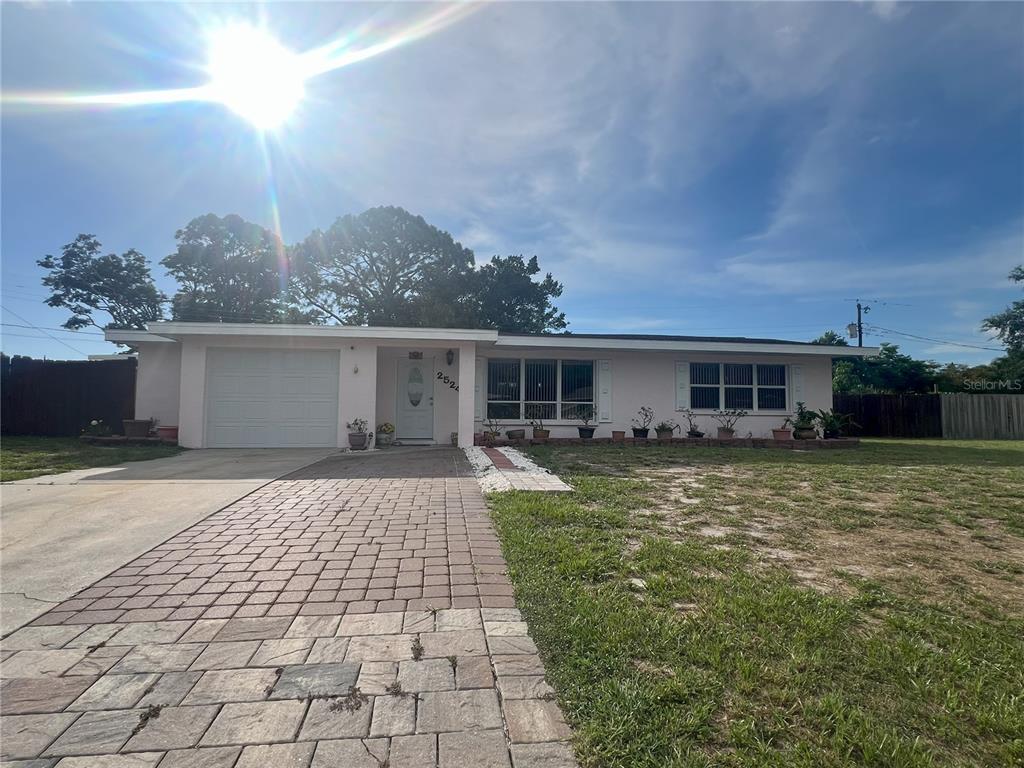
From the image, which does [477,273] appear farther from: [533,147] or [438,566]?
[438,566]

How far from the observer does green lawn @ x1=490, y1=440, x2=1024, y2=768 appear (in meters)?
1.58

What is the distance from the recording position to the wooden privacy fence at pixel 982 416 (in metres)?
17.0

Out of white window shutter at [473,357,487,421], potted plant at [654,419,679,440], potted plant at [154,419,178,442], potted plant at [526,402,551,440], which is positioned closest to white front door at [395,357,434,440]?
white window shutter at [473,357,487,421]

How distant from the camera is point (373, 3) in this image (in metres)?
6.12

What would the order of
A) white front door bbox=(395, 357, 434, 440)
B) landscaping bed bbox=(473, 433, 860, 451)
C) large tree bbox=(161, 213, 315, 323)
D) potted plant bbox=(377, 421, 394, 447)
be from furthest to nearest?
large tree bbox=(161, 213, 315, 323), white front door bbox=(395, 357, 434, 440), landscaping bed bbox=(473, 433, 860, 451), potted plant bbox=(377, 421, 394, 447)

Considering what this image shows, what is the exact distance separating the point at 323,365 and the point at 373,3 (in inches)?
265

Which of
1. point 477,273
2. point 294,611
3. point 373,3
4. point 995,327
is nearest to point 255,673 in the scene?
point 294,611

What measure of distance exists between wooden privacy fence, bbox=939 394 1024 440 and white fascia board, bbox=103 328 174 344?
979 inches

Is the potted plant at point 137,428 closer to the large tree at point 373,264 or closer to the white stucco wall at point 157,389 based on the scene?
the white stucco wall at point 157,389

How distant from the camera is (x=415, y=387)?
463 inches

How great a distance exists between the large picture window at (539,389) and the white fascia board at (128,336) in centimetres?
780

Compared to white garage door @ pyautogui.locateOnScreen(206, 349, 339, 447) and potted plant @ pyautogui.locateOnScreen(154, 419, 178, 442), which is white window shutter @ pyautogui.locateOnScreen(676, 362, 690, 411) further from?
potted plant @ pyautogui.locateOnScreen(154, 419, 178, 442)

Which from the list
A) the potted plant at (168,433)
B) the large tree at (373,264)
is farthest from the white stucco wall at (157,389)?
the large tree at (373,264)

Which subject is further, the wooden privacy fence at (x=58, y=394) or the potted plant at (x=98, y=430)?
the wooden privacy fence at (x=58, y=394)
